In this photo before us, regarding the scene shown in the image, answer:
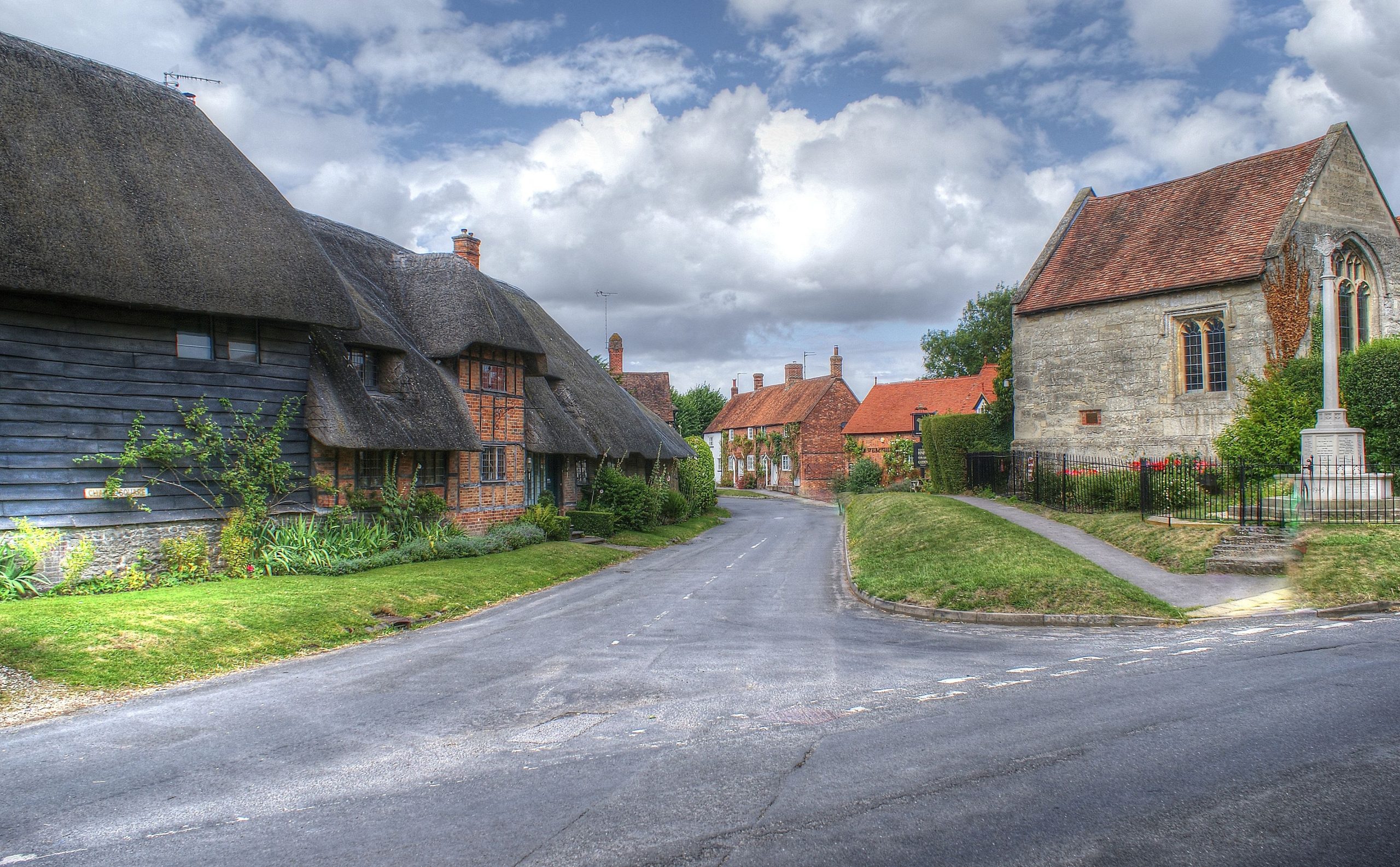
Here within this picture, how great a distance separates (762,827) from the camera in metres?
4.78

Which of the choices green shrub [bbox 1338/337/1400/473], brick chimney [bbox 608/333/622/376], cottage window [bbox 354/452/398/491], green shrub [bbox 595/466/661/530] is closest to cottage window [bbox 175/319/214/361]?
cottage window [bbox 354/452/398/491]

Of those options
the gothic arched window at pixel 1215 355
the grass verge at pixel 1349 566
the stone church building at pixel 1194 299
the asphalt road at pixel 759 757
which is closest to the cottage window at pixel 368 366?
the asphalt road at pixel 759 757

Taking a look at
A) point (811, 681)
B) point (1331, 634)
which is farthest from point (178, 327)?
point (1331, 634)

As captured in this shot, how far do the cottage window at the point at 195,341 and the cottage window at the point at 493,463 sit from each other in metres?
7.34

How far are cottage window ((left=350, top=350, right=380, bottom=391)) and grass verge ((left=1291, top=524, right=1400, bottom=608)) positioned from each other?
1789cm

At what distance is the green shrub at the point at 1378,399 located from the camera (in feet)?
61.1

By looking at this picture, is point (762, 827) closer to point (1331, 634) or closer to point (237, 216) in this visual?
point (1331, 634)

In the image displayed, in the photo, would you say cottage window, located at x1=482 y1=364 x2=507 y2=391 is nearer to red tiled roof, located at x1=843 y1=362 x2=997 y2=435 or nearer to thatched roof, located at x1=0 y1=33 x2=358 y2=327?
thatched roof, located at x1=0 y1=33 x2=358 y2=327

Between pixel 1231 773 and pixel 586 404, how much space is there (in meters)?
23.8

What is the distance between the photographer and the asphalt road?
4613 mm

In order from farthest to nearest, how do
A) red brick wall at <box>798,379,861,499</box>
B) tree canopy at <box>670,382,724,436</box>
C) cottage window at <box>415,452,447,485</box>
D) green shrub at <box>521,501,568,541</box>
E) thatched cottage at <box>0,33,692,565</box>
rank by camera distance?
tree canopy at <box>670,382,724,436</box> → red brick wall at <box>798,379,861,499</box> → green shrub at <box>521,501,568,541</box> → cottage window at <box>415,452,447,485</box> → thatched cottage at <box>0,33,692,565</box>

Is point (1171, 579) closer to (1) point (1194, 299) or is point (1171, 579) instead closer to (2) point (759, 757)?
(2) point (759, 757)

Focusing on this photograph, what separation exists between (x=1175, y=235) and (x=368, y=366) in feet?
77.3

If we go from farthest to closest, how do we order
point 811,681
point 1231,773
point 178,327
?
point 178,327
point 811,681
point 1231,773
